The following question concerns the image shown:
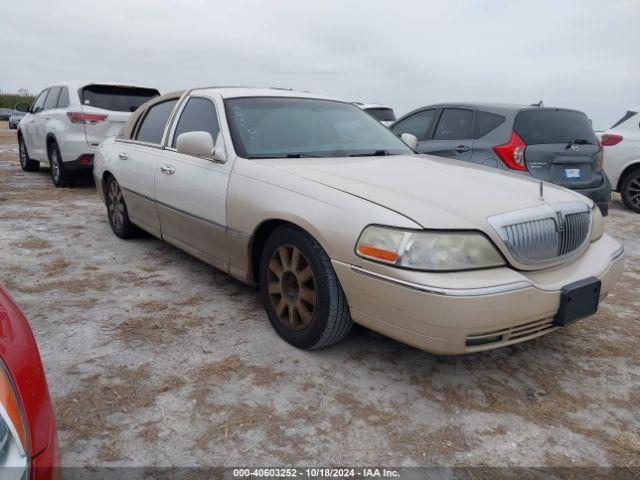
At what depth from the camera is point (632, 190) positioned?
820 centimetres

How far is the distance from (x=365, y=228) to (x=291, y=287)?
73cm

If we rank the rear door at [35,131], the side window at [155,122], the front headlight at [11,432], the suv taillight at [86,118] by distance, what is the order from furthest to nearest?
the rear door at [35,131], the suv taillight at [86,118], the side window at [155,122], the front headlight at [11,432]

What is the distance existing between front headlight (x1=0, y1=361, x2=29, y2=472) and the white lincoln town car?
62.6 inches

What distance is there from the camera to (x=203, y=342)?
123 inches

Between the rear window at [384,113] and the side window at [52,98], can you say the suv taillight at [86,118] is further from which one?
the rear window at [384,113]

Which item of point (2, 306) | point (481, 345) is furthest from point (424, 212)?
point (2, 306)

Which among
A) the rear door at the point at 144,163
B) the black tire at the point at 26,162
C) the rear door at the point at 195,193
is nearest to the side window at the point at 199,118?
the rear door at the point at 195,193

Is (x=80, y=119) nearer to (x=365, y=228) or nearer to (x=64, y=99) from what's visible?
(x=64, y=99)

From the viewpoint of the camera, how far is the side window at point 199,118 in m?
3.72

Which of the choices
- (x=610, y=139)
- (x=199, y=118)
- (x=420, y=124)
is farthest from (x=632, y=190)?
(x=199, y=118)

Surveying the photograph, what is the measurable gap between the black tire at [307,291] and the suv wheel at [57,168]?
20.6 feet

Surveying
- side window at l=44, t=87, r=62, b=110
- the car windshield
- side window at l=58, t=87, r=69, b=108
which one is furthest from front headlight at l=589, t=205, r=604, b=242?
side window at l=44, t=87, r=62, b=110

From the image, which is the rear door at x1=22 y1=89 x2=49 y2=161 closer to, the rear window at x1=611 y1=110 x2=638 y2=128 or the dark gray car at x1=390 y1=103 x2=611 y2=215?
the dark gray car at x1=390 y1=103 x2=611 y2=215

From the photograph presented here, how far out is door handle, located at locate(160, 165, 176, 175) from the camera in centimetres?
394
